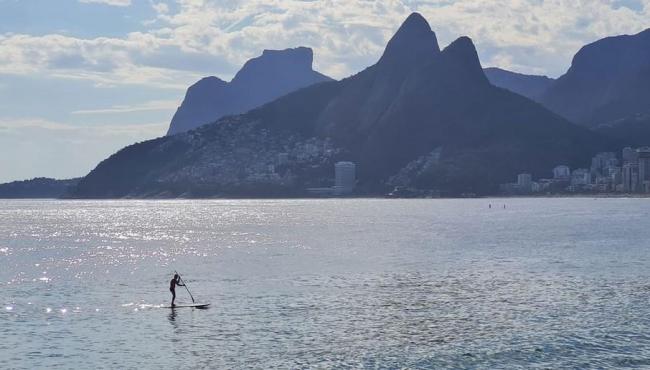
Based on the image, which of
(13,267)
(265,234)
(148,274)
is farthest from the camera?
(265,234)

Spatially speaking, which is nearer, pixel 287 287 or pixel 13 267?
pixel 287 287

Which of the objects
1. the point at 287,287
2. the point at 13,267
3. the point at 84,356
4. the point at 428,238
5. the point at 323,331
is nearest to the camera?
the point at 84,356

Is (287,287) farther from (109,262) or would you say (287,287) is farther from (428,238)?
(428,238)

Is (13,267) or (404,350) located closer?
(404,350)

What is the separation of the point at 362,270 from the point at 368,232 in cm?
8391

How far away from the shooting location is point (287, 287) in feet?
273

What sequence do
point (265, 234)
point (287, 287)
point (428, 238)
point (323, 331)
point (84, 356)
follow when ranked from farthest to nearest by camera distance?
point (265, 234)
point (428, 238)
point (287, 287)
point (323, 331)
point (84, 356)

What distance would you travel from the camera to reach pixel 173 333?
5941 centimetres

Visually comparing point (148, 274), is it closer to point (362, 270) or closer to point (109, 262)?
point (109, 262)

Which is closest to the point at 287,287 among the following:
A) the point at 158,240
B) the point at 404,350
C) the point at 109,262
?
the point at 404,350

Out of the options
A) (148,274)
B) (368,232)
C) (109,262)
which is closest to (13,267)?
(109,262)

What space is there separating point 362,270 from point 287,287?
19.1m

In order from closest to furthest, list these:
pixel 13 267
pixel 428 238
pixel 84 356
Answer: pixel 84 356, pixel 13 267, pixel 428 238

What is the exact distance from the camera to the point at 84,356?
51.5 metres
